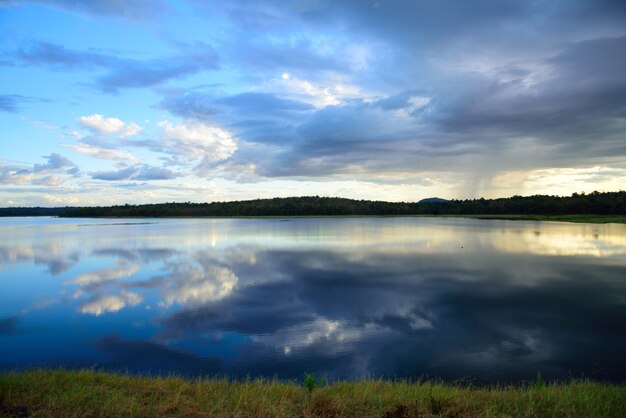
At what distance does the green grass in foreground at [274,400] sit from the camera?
633 centimetres

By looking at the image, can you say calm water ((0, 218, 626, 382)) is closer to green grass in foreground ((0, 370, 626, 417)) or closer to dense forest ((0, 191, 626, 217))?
green grass in foreground ((0, 370, 626, 417))

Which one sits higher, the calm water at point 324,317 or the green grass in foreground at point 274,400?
the green grass in foreground at point 274,400

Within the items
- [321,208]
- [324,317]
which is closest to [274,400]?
[324,317]

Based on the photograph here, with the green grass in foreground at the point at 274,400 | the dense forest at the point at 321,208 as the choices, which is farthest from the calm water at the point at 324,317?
the dense forest at the point at 321,208

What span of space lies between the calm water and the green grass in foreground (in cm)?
247

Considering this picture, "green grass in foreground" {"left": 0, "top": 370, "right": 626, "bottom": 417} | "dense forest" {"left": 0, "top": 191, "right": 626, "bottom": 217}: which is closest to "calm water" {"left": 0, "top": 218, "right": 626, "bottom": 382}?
"green grass in foreground" {"left": 0, "top": 370, "right": 626, "bottom": 417}

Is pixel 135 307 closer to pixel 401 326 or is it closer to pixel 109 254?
pixel 401 326

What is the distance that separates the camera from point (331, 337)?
41.0ft

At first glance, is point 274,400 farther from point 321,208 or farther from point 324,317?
point 321,208

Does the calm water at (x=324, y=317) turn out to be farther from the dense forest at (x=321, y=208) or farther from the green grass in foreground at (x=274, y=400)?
the dense forest at (x=321, y=208)

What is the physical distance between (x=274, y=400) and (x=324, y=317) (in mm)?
7981

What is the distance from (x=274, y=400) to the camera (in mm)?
6883

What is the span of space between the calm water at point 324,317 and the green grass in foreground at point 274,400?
8.12 feet

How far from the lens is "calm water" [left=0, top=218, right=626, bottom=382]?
10540mm
